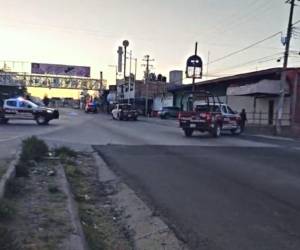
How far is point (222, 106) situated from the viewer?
35.1 meters

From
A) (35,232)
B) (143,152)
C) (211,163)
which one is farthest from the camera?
(143,152)

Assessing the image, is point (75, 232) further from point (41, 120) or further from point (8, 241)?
point (41, 120)

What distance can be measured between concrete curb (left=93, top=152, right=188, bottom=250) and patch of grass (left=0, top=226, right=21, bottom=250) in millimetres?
1637

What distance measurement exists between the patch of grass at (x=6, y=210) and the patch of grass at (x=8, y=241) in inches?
41.7

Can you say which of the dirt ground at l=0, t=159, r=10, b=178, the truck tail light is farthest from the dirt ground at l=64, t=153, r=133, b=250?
the truck tail light

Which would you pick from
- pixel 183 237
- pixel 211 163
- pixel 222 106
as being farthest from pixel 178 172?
pixel 222 106

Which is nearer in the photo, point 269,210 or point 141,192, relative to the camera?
point 269,210

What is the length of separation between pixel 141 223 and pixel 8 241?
3083 millimetres

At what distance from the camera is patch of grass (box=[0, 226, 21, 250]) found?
5.83 meters

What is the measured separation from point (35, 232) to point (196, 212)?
3.09 m

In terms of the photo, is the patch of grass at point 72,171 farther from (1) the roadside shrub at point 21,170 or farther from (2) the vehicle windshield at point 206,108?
(2) the vehicle windshield at point 206,108

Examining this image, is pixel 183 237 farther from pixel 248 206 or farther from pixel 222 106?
pixel 222 106

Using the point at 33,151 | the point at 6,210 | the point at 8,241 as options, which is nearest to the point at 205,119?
the point at 33,151

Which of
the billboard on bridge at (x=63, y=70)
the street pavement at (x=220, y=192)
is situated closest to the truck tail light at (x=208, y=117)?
the street pavement at (x=220, y=192)
